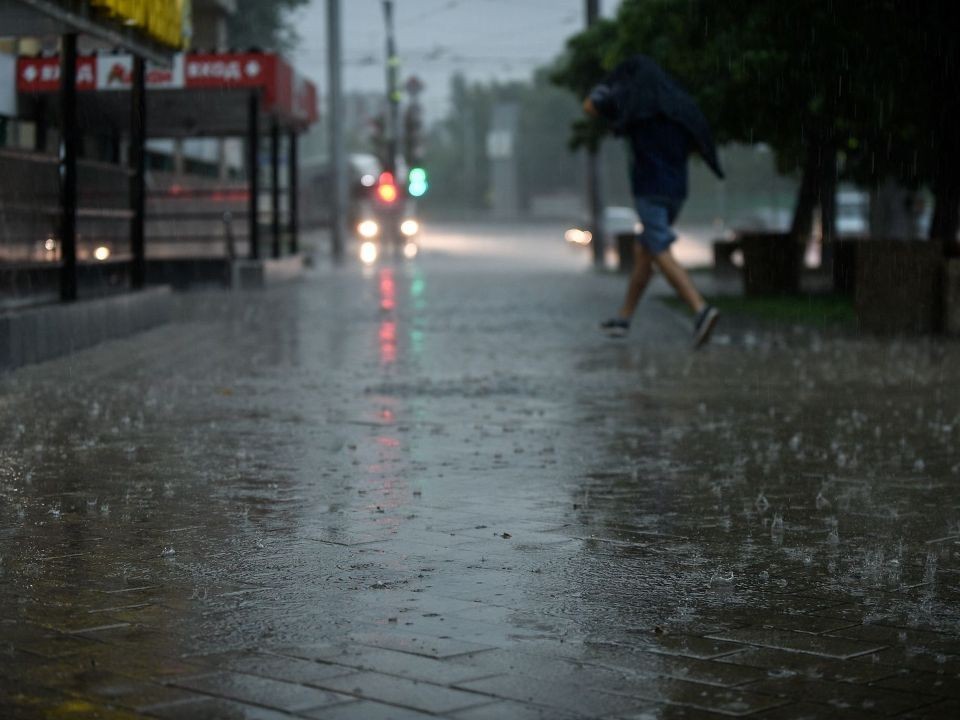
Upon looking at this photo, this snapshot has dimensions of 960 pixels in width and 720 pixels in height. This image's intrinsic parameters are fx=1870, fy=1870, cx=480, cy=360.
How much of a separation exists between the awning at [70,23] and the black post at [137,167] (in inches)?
41.3

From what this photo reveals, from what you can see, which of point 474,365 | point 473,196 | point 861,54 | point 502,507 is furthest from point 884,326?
point 473,196

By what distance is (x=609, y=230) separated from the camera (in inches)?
2467

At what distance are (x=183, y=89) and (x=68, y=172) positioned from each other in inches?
430

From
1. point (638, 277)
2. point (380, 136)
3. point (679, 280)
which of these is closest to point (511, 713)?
point (679, 280)

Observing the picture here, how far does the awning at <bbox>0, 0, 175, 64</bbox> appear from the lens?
525 inches

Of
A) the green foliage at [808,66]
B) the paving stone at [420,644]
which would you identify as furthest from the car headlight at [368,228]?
the paving stone at [420,644]

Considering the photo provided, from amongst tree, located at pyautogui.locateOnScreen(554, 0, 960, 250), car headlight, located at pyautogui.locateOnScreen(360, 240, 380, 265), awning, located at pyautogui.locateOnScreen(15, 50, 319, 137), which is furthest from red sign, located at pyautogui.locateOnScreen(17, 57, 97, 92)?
car headlight, located at pyautogui.locateOnScreen(360, 240, 380, 265)

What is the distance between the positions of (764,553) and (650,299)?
697 inches

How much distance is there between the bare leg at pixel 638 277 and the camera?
15.6 meters

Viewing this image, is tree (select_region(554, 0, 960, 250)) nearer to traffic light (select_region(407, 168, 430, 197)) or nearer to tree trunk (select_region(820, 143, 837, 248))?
tree trunk (select_region(820, 143, 837, 248))

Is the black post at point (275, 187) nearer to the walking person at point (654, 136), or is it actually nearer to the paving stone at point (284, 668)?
the walking person at point (654, 136)

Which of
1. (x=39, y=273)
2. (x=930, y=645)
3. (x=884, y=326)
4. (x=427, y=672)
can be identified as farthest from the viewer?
(x=884, y=326)

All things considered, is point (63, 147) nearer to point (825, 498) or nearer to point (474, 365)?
point (474, 365)

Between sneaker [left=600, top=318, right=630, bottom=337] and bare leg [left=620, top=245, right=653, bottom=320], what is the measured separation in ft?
0.19
